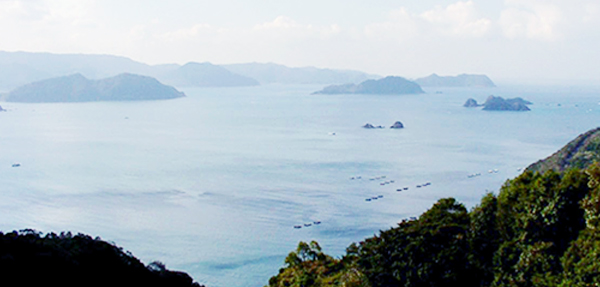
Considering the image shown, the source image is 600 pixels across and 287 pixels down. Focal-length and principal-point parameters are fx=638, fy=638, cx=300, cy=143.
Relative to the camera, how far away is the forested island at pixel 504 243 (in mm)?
12484

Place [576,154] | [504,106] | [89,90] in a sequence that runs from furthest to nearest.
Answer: [89,90] < [504,106] < [576,154]

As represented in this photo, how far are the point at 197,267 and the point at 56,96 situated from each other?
133m

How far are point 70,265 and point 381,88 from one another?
575 feet

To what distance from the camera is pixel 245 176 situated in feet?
177

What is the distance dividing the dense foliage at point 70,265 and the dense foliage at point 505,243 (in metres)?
4.58

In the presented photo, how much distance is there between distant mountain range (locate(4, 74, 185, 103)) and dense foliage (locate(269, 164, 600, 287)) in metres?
147

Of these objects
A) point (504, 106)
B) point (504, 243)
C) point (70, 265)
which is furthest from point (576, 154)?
point (504, 106)

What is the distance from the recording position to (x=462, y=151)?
2680 inches

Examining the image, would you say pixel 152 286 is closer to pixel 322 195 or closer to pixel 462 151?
pixel 322 195

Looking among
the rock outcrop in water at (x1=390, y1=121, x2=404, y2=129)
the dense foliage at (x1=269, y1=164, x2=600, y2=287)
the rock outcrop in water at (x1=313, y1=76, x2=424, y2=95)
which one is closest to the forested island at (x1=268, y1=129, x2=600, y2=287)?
the dense foliage at (x1=269, y1=164, x2=600, y2=287)

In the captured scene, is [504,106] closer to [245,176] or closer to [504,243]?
[245,176]

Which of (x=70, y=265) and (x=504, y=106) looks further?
(x=504, y=106)

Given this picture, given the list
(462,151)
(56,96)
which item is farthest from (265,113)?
(56,96)

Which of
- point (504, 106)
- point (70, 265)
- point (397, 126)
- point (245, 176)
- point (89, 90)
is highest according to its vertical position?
point (89, 90)
